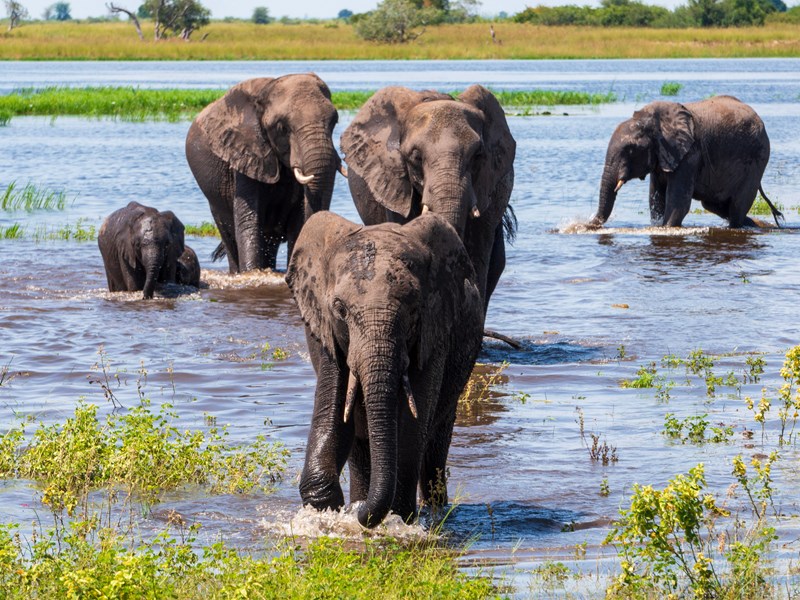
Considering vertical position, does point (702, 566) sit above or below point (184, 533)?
above

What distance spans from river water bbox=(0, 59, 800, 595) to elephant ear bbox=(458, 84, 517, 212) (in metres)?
1.55

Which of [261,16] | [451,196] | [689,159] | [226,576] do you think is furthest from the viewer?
[261,16]

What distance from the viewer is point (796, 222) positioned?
21625 mm

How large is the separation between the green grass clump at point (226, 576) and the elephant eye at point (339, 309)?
3.26 feet

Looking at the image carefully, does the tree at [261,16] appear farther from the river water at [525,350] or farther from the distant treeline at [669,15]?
the river water at [525,350]

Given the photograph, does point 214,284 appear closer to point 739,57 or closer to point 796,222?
point 796,222

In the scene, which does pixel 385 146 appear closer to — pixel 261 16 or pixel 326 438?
pixel 326 438

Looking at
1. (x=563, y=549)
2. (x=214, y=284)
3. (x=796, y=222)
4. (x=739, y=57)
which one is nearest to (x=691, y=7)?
(x=739, y=57)

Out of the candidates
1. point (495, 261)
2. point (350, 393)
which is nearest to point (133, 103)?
point (495, 261)

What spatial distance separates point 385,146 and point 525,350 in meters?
2.45

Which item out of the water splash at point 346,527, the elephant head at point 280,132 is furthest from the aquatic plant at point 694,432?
the elephant head at point 280,132

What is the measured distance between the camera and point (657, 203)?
21375 mm

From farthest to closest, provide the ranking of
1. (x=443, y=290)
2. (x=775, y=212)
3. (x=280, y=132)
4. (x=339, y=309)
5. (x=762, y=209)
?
(x=762, y=209) < (x=775, y=212) < (x=280, y=132) < (x=443, y=290) < (x=339, y=309)

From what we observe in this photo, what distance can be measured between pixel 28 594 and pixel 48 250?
1327cm
